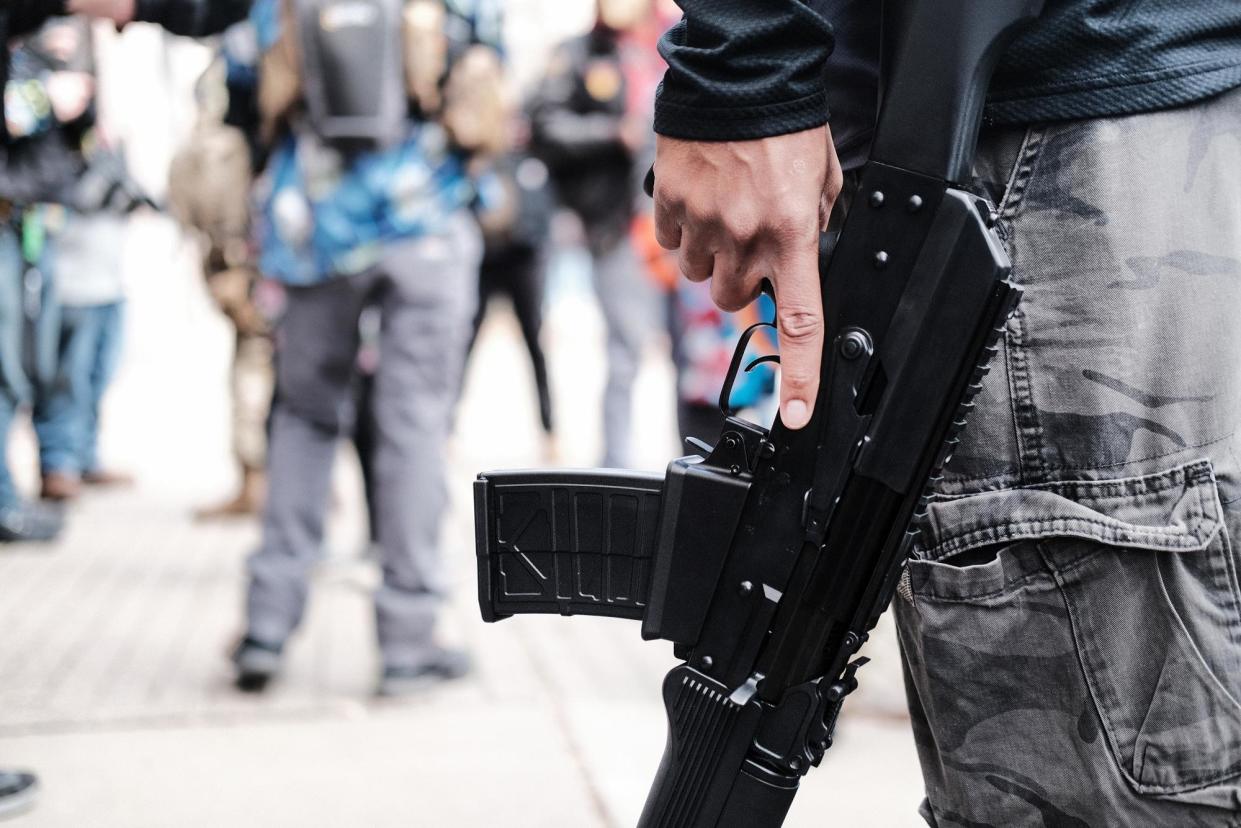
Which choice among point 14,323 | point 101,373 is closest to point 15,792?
point 14,323

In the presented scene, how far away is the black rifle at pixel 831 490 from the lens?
4.57ft

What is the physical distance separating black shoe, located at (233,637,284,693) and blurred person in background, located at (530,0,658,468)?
2737 mm

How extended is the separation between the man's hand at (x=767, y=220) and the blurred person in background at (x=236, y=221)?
211 cm

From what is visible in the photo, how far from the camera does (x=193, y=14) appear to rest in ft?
9.89

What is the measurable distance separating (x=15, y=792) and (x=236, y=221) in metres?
2.30

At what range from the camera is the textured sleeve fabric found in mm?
1388

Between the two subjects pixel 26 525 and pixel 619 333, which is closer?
pixel 26 525

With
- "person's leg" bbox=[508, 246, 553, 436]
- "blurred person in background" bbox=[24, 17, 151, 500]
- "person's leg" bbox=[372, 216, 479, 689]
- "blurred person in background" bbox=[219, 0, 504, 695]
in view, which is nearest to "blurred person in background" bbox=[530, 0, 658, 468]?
"person's leg" bbox=[508, 246, 553, 436]

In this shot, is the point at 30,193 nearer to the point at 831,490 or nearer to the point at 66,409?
the point at 66,409

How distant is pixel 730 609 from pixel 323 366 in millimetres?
2267

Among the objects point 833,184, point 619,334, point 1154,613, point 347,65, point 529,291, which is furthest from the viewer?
point 529,291

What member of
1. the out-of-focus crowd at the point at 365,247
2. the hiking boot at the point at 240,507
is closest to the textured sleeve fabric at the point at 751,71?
the out-of-focus crowd at the point at 365,247

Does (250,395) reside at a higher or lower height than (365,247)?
lower

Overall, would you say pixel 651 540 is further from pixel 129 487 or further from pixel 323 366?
pixel 129 487
